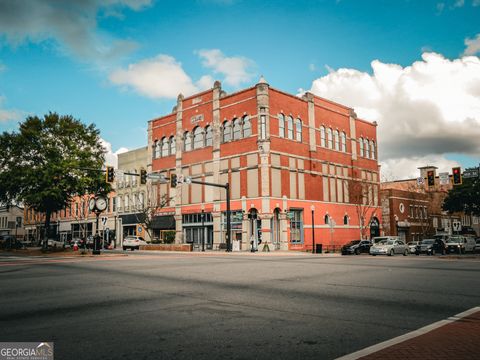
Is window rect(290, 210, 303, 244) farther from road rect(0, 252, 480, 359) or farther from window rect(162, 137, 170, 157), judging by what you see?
road rect(0, 252, 480, 359)

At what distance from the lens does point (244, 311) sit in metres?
8.05

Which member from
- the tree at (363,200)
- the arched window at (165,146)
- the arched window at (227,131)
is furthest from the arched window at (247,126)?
the tree at (363,200)

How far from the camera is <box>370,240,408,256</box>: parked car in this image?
1350 inches

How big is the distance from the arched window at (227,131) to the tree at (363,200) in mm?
17554

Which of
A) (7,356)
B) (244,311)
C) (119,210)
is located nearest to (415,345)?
(244,311)

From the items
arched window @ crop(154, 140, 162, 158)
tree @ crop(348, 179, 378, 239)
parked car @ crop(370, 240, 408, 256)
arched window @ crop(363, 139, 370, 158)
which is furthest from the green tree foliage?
arched window @ crop(154, 140, 162, 158)

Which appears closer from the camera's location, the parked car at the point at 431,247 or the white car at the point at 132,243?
the parked car at the point at 431,247

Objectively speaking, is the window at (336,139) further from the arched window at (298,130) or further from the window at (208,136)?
the window at (208,136)

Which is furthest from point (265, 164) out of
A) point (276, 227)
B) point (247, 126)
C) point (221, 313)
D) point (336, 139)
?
point (221, 313)

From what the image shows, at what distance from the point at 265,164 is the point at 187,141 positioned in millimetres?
14215

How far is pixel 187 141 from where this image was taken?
5334 centimetres

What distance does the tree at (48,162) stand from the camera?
117 ft

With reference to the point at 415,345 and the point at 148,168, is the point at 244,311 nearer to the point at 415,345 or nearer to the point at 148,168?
the point at 415,345

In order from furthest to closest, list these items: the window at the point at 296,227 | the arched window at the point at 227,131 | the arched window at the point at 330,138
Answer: the arched window at the point at 330,138, the arched window at the point at 227,131, the window at the point at 296,227
